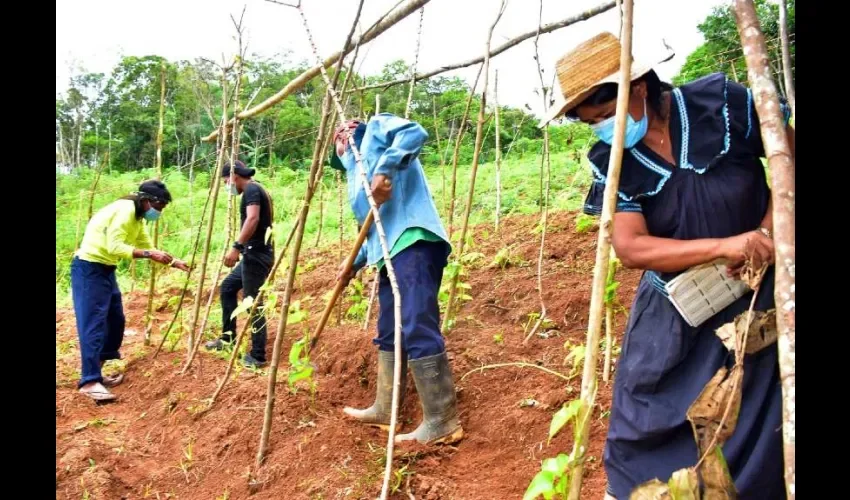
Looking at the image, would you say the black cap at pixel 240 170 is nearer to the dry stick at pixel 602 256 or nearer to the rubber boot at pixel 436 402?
the rubber boot at pixel 436 402

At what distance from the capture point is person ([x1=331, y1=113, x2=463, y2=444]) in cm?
297

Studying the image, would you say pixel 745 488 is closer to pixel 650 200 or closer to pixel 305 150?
pixel 650 200

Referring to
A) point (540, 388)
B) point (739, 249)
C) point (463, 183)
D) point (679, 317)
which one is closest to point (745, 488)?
point (679, 317)

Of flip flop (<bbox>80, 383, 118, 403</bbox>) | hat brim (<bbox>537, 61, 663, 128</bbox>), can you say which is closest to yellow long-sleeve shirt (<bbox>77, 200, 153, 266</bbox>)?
flip flop (<bbox>80, 383, 118, 403</bbox>)

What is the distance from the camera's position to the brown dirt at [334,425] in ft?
9.48

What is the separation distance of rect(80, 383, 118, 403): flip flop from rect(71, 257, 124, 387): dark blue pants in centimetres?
6

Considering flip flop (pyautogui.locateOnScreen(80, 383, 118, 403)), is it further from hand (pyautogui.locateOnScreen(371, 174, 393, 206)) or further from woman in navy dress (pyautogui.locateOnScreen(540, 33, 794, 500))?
woman in navy dress (pyautogui.locateOnScreen(540, 33, 794, 500))

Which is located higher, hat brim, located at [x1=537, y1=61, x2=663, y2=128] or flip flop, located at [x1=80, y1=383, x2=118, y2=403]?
hat brim, located at [x1=537, y1=61, x2=663, y2=128]

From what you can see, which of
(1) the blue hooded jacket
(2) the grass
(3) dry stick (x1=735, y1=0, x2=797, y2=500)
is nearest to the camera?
(3) dry stick (x1=735, y1=0, x2=797, y2=500)

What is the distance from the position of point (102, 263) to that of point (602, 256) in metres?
4.66

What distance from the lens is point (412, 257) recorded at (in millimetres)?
3045

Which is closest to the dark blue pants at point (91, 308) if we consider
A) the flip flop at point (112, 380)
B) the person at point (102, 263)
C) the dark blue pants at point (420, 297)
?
the person at point (102, 263)

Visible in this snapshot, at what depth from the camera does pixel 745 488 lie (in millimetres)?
1564
